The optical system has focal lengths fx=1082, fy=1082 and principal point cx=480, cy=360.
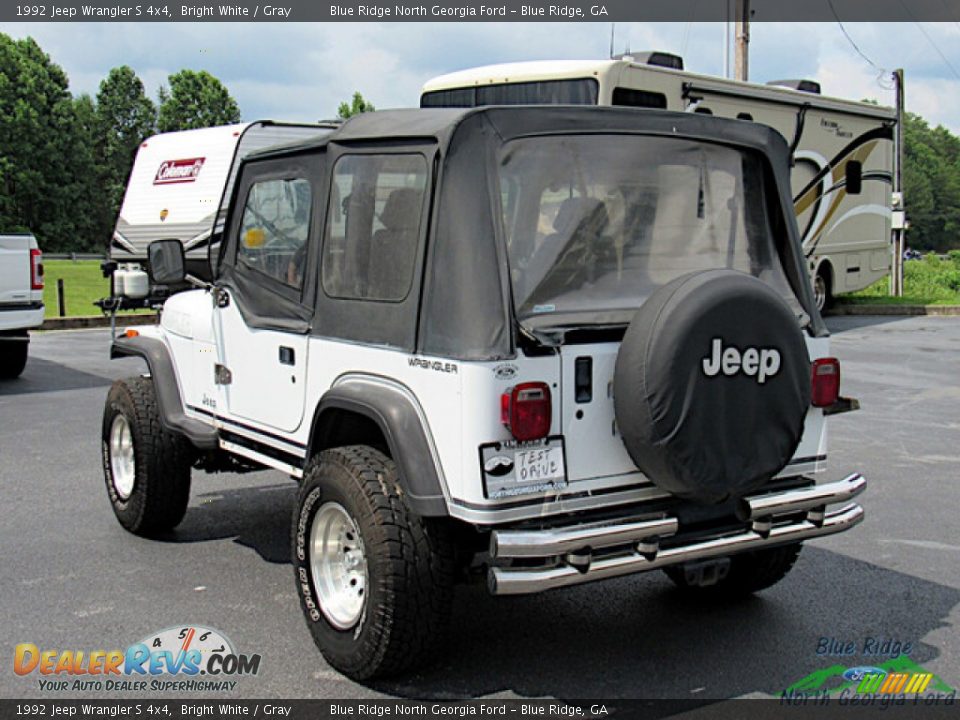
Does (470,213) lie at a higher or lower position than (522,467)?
higher

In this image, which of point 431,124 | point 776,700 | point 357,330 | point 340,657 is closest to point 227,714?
point 340,657

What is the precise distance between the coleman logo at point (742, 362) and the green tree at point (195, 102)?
82549 mm

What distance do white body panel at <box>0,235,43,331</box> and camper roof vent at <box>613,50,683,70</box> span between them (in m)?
7.49

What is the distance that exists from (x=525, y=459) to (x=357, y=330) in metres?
1.01

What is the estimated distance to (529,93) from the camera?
43.0 feet

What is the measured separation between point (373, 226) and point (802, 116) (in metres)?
14.7

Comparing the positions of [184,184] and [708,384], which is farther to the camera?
[184,184]

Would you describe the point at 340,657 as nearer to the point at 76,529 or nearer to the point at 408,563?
the point at 408,563

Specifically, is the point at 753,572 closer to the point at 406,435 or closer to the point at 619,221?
the point at 619,221

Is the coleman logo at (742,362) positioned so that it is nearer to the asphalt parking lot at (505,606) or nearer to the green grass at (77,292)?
the asphalt parking lot at (505,606)

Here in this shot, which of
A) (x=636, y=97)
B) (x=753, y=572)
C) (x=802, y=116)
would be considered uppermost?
(x=802, y=116)

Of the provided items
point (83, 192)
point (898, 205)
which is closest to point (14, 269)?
point (898, 205)

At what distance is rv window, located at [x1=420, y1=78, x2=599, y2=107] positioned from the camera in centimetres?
1285

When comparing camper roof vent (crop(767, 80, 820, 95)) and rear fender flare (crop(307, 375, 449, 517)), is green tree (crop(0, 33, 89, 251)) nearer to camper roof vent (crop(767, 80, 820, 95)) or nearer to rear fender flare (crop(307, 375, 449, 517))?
camper roof vent (crop(767, 80, 820, 95))
